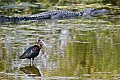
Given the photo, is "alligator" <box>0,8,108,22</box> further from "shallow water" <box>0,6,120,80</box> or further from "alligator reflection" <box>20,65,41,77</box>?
"alligator reflection" <box>20,65,41,77</box>

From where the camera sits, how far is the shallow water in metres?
8.43

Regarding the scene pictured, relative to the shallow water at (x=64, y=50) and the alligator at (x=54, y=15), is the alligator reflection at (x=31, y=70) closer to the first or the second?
the shallow water at (x=64, y=50)

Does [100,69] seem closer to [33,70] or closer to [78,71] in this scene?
[78,71]

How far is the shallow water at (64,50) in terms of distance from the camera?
27.7ft

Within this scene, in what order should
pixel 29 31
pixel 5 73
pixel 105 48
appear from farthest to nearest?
pixel 29 31
pixel 105 48
pixel 5 73

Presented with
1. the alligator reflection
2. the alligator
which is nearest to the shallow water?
the alligator reflection

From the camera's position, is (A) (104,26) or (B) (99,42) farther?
(A) (104,26)

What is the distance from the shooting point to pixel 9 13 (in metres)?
20.2

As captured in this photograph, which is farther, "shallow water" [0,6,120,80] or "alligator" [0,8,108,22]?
"alligator" [0,8,108,22]

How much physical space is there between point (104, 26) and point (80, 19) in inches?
103

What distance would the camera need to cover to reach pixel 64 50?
35.3 feet

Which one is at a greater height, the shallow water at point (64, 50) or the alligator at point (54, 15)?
the shallow water at point (64, 50)

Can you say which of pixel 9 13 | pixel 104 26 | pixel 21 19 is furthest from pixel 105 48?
pixel 9 13

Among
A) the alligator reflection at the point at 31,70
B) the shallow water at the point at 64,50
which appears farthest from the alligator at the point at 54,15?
→ the alligator reflection at the point at 31,70
